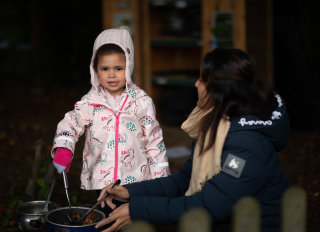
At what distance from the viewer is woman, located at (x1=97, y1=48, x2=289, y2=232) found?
2.36 meters

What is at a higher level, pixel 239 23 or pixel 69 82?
pixel 239 23

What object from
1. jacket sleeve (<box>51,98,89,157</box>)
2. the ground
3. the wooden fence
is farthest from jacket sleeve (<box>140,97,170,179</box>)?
the wooden fence

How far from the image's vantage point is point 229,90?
96.7 inches

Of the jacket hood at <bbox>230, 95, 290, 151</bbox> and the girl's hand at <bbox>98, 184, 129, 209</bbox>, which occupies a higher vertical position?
the jacket hood at <bbox>230, 95, 290, 151</bbox>

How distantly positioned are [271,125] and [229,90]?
9.8 inches

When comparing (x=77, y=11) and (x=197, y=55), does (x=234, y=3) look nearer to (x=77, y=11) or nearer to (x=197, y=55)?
(x=197, y=55)

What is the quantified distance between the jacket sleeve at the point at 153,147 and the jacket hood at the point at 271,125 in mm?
1138

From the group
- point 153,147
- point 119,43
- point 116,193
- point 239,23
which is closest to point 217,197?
point 116,193

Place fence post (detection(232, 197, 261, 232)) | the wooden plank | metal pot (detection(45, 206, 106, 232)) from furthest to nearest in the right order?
1. the wooden plank
2. metal pot (detection(45, 206, 106, 232))
3. fence post (detection(232, 197, 261, 232))

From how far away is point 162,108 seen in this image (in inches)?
328

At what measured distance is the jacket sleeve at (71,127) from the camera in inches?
125

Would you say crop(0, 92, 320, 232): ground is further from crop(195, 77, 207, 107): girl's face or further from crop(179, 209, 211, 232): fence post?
crop(179, 209, 211, 232): fence post

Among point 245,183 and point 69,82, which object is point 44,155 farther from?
point 69,82

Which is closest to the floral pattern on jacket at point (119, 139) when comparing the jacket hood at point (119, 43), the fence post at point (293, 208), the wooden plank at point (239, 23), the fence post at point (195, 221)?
the jacket hood at point (119, 43)
